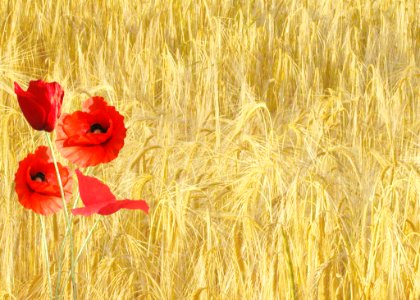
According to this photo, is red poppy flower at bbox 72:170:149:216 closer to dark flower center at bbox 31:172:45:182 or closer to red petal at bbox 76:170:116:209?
red petal at bbox 76:170:116:209

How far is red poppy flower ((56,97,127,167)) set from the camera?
1.15 metres

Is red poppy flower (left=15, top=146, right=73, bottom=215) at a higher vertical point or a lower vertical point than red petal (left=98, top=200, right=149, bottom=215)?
higher

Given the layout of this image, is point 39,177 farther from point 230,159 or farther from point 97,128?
point 230,159

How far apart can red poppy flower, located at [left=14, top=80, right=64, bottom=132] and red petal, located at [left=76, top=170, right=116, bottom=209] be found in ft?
0.24

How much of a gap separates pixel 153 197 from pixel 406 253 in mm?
537

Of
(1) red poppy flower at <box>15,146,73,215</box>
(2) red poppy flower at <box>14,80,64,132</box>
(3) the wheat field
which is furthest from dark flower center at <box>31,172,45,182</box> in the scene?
(3) the wheat field

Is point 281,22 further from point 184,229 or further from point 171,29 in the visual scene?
point 184,229

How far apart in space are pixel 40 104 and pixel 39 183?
0.11 meters

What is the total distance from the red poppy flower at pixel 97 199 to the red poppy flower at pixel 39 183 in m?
0.09

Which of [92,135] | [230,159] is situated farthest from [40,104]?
[230,159]

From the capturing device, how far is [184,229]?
1661 millimetres

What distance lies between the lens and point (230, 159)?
1994mm

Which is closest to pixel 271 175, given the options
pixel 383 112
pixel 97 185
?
pixel 383 112

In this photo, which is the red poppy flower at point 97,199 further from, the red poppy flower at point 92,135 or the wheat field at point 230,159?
the wheat field at point 230,159
